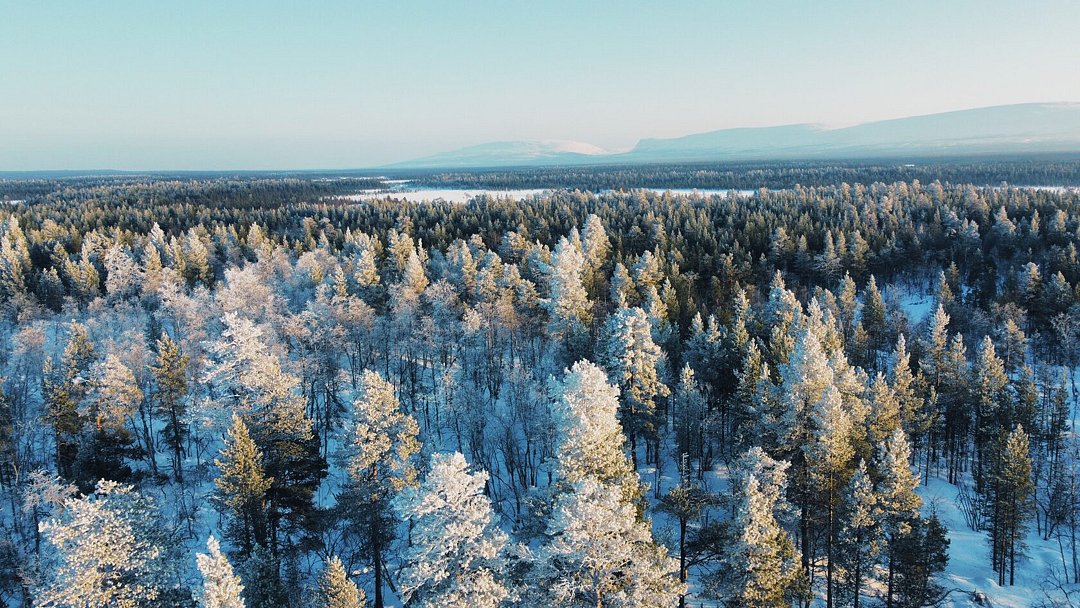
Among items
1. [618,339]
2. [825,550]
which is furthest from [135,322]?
[825,550]

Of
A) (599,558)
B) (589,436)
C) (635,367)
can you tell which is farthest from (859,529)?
(589,436)

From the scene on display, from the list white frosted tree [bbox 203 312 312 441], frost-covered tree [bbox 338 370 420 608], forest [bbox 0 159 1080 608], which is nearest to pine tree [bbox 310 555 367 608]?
forest [bbox 0 159 1080 608]

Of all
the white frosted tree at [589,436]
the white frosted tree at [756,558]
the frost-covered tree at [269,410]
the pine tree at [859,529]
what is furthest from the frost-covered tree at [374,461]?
the pine tree at [859,529]

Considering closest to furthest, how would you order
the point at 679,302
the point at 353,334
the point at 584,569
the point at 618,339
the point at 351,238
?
the point at 584,569 < the point at 618,339 < the point at 353,334 < the point at 679,302 < the point at 351,238

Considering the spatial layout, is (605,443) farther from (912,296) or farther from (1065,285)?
(912,296)

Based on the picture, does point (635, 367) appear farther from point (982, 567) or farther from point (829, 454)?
point (982, 567)

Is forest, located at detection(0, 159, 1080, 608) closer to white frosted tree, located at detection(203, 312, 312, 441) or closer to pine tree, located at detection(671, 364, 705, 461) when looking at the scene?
white frosted tree, located at detection(203, 312, 312, 441)

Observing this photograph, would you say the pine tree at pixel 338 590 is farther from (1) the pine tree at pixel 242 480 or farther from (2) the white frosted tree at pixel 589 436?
(2) the white frosted tree at pixel 589 436
